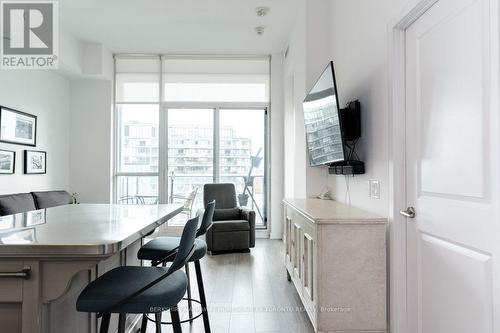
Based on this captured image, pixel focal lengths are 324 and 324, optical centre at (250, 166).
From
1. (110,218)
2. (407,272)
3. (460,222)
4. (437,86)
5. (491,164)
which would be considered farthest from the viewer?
(407,272)

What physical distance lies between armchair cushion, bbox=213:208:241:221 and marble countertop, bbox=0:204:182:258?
2940 mm

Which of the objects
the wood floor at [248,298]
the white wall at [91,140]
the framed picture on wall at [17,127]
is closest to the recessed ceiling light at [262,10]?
the white wall at [91,140]

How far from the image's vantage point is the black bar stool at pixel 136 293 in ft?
3.92

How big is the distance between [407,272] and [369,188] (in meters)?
0.67

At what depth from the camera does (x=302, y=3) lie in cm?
369

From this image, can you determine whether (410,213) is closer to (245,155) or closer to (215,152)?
(245,155)

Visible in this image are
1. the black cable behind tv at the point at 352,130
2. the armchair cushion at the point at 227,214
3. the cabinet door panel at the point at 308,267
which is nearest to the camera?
the cabinet door panel at the point at 308,267

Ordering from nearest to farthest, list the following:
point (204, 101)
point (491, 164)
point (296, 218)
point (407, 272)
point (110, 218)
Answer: point (491, 164) < point (110, 218) < point (407, 272) < point (296, 218) < point (204, 101)

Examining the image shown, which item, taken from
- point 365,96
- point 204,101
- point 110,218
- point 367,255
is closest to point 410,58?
point 365,96

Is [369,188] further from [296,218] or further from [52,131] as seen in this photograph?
[52,131]

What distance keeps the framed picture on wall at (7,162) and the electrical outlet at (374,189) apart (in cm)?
417

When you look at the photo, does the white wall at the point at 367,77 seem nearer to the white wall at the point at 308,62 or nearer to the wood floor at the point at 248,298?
the white wall at the point at 308,62

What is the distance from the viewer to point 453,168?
148cm

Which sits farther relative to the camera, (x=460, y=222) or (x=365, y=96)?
(x=365, y=96)
